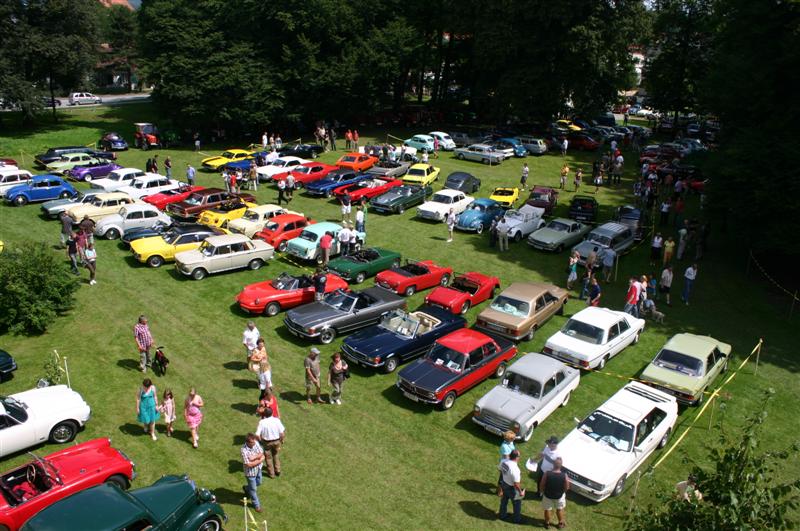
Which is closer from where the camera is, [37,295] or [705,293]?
[37,295]

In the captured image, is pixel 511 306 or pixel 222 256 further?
pixel 222 256

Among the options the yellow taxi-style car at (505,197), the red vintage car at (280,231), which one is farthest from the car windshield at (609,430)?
the yellow taxi-style car at (505,197)

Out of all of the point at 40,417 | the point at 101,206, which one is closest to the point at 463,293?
the point at 40,417

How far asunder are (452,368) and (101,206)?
19.1 metres

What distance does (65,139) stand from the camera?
154 feet

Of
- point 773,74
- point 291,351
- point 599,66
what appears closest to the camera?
point 291,351

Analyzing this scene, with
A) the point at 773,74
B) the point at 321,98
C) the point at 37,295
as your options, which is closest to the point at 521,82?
the point at 321,98

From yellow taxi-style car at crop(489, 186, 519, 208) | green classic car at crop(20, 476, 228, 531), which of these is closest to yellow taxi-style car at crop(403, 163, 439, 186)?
yellow taxi-style car at crop(489, 186, 519, 208)

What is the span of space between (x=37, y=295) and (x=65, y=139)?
3334cm

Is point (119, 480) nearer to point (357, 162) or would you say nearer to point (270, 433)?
point (270, 433)

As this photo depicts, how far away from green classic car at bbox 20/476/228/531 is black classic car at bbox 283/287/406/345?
26.4ft

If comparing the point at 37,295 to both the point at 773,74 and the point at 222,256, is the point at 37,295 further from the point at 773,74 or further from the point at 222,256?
the point at 773,74

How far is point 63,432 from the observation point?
13477 mm

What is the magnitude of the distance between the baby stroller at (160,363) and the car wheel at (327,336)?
4530mm
